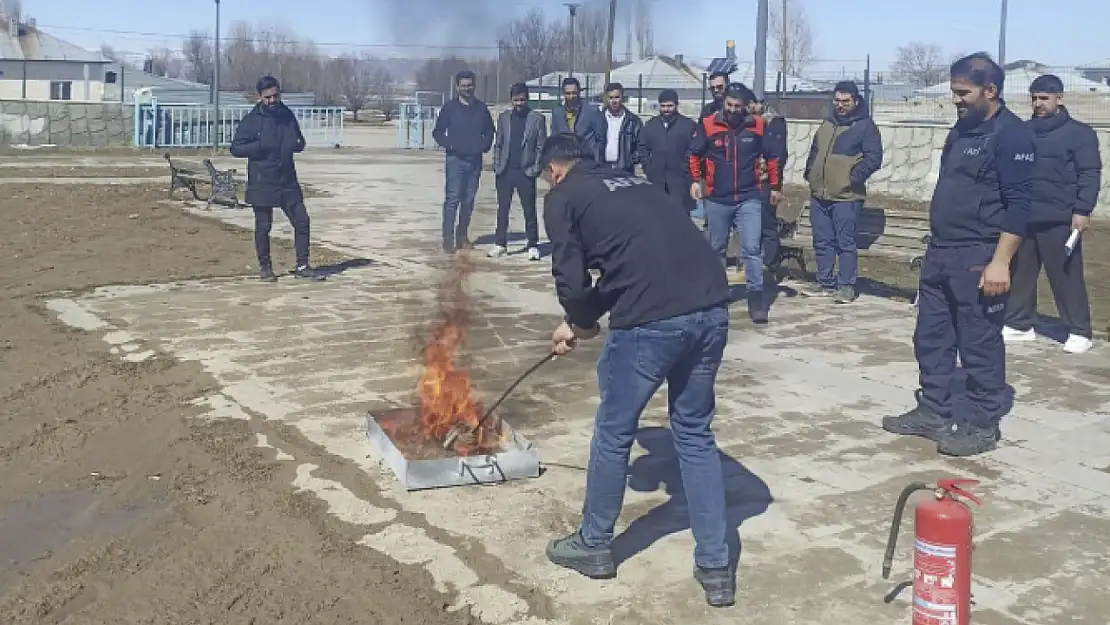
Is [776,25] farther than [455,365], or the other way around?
[776,25]

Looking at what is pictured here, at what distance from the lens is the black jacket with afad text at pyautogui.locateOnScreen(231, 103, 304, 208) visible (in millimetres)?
10914

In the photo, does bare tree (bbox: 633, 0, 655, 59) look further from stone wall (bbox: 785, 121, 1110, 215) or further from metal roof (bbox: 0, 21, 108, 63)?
metal roof (bbox: 0, 21, 108, 63)

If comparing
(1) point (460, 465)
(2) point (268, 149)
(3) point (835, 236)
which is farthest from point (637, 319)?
(2) point (268, 149)

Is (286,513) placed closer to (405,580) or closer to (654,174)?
(405,580)

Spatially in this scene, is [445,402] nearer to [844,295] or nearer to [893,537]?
[893,537]

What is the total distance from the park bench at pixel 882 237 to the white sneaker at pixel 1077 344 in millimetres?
2068

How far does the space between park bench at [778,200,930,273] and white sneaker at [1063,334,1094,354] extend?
2068 millimetres

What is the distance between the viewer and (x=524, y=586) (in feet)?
15.1

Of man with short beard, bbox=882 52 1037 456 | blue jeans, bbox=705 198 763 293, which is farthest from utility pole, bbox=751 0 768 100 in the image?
man with short beard, bbox=882 52 1037 456

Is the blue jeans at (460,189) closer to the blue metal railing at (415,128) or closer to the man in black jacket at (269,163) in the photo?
the man in black jacket at (269,163)

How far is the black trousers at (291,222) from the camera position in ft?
36.7

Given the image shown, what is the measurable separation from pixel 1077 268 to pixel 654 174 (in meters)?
4.39

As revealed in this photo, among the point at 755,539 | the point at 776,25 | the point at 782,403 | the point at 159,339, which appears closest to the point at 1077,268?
the point at 782,403

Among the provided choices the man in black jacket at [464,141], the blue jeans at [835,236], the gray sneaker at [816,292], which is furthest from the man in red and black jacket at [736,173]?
the man in black jacket at [464,141]
